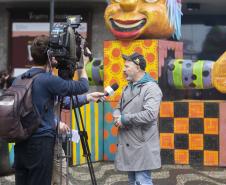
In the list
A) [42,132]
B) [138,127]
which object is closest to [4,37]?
[138,127]

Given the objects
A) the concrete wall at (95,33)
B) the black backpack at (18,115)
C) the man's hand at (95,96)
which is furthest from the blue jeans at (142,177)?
the concrete wall at (95,33)

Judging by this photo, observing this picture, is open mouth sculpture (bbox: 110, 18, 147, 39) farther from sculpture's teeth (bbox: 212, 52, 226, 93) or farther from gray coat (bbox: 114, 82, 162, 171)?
gray coat (bbox: 114, 82, 162, 171)

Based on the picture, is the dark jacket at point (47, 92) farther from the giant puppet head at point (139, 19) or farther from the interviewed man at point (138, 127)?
the giant puppet head at point (139, 19)

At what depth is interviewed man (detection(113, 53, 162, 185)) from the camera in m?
4.12

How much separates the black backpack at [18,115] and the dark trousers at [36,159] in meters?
0.09

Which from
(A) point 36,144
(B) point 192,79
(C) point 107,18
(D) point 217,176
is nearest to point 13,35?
(C) point 107,18

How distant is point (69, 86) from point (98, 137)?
404 cm

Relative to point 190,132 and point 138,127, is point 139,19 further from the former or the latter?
point 138,127

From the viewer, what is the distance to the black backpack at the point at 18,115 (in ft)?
10.6

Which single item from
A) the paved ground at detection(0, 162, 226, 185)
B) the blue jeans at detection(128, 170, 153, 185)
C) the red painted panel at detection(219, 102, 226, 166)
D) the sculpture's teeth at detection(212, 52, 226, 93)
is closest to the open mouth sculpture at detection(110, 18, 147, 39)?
the sculpture's teeth at detection(212, 52, 226, 93)

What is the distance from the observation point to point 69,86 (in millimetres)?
3414

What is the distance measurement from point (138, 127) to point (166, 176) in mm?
2376

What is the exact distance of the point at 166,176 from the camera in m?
6.36

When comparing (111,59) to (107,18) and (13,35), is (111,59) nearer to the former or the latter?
(107,18)
